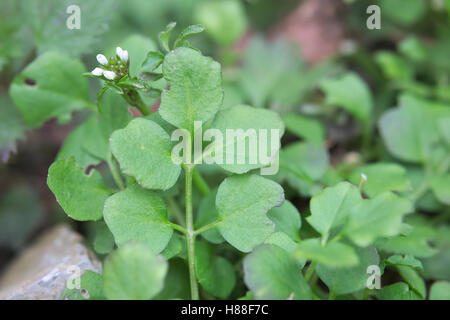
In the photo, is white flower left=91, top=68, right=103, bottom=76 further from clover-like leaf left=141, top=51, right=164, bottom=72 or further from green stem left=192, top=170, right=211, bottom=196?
green stem left=192, top=170, right=211, bottom=196

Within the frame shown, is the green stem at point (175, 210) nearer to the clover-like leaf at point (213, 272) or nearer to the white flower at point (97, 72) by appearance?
the clover-like leaf at point (213, 272)

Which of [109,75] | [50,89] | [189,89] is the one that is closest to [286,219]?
[189,89]

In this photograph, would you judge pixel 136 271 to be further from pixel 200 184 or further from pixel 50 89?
pixel 50 89

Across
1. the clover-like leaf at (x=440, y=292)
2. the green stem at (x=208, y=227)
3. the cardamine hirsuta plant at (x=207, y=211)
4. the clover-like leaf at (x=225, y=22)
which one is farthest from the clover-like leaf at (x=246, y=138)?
the clover-like leaf at (x=225, y=22)

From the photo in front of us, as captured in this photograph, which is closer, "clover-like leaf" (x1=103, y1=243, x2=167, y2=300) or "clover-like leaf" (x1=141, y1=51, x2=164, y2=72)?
"clover-like leaf" (x1=103, y1=243, x2=167, y2=300)

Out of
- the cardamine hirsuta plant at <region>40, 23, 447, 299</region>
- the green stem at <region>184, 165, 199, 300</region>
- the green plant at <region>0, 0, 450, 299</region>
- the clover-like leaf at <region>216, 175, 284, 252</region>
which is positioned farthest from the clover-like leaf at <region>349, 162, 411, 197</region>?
the green stem at <region>184, 165, 199, 300</region>
